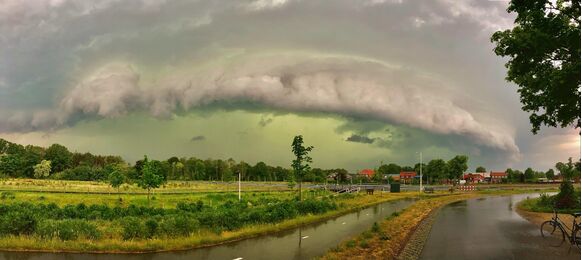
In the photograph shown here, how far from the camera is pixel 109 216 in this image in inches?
1147

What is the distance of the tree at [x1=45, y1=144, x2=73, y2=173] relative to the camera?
143 meters

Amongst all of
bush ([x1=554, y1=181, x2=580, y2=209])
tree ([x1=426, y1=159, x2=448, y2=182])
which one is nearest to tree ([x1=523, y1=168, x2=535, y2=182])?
tree ([x1=426, y1=159, x2=448, y2=182])

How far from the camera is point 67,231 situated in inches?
734

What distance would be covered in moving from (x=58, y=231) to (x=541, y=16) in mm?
22329

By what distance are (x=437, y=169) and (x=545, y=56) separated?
11048 centimetres

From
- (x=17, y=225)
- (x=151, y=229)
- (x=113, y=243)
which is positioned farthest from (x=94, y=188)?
(x=113, y=243)

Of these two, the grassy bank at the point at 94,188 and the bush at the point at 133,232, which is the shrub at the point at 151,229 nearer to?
the bush at the point at 133,232

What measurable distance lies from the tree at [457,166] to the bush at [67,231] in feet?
361

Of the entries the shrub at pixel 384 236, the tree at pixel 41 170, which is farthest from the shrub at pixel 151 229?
the tree at pixel 41 170

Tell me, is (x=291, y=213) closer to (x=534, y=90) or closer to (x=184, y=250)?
(x=184, y=250)

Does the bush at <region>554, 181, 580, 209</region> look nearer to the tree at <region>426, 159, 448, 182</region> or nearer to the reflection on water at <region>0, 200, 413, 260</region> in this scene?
the reflection on water at <region>0, 200, 413, 260</region>

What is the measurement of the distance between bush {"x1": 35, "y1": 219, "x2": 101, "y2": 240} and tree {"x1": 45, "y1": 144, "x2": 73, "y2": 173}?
13991cm

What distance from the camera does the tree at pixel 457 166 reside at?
114275 millimetres

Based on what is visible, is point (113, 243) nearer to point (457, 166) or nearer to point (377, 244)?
point (377, 244)
